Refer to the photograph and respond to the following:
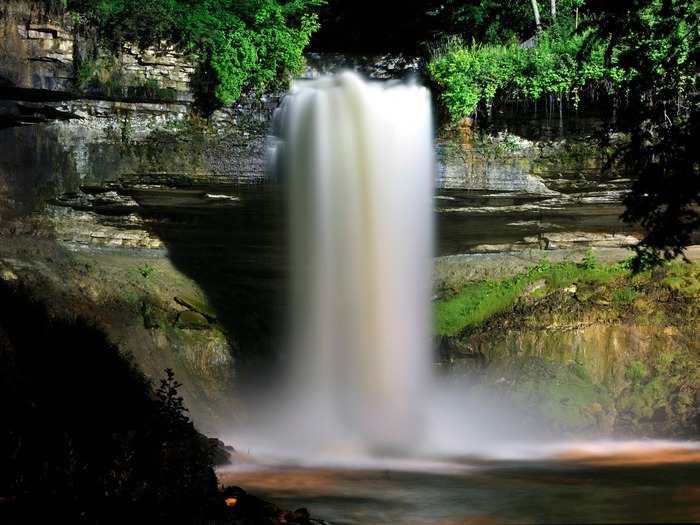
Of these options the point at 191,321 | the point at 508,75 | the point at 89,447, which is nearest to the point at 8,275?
the point at 191,321

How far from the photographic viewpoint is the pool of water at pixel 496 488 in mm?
7809

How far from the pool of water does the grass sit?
439 centimetres

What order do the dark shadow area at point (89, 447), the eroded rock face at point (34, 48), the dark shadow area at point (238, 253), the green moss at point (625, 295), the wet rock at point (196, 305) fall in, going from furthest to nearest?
the green moss at point (625, 295), the wet rock at point (196, 305), the dark shadow area at point (238, 253), the eroded rock face at point (34, 48), the dark shadow area at point (89, 447)

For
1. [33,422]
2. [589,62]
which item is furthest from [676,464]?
[33,422]

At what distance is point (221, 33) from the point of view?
49.7ft

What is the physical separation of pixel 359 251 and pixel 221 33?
157 inches

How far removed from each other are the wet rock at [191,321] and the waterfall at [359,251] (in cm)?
153

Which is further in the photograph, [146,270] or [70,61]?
[146,270]

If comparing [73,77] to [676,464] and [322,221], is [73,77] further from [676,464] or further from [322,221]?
[676,464]

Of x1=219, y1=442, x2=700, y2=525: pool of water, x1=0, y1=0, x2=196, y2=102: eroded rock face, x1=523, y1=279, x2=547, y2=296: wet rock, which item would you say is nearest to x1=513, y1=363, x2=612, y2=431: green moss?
x1=523, y1=279, x2=547, y2=296: wet rock

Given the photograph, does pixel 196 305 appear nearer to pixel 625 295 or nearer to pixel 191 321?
pixel 191 321

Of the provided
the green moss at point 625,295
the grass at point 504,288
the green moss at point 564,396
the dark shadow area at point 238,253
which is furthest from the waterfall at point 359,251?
the green moss at point 625,295

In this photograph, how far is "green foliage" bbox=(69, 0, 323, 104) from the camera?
1473 centimetres

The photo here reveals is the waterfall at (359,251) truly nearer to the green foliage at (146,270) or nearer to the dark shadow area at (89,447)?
the green foliage at (146,270)
